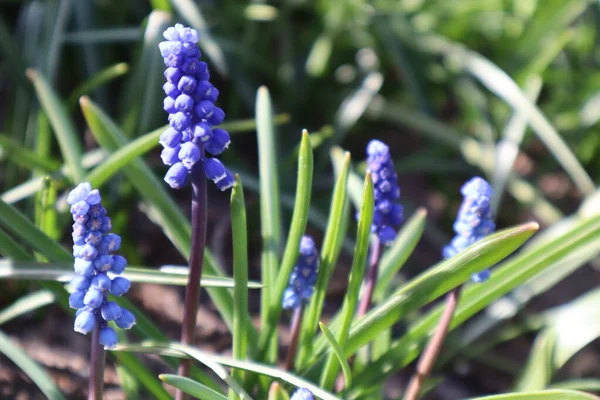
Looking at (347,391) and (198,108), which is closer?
(198,108)

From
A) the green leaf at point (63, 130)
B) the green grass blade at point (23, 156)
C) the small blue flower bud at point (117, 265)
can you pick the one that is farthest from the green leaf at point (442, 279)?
the green grass blade at point (23, 156)

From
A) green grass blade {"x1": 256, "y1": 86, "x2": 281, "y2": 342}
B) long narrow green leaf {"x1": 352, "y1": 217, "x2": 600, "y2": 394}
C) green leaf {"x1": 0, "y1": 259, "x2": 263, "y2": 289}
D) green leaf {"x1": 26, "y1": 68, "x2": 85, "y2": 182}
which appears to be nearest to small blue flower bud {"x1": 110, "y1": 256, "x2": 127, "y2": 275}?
green leaf {"x1": 0, "y1": 259, "x2": 263, "y2": 289}

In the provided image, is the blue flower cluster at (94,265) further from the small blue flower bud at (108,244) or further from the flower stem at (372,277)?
the flower stem at (372,277)

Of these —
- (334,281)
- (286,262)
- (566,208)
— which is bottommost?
(286,262)

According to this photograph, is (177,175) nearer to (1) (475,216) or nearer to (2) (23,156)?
(1) (475,216)

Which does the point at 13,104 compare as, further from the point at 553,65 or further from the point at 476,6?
the point at 553,65

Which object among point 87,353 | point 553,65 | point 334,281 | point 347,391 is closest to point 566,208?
point 553,65
